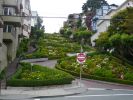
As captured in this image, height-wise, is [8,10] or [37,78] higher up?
[8,10]

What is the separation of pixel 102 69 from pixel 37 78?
1477 centimetres

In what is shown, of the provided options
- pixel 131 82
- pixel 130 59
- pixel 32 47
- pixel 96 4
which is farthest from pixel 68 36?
pixel 131 82

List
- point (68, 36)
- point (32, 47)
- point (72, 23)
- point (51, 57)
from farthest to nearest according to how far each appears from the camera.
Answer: point (72, 23)
point (68, 36)
point (32, 47)
point (51, 57)

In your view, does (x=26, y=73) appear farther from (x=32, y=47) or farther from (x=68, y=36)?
(x=68, y=36)

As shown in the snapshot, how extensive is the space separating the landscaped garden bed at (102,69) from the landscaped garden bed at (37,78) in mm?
7967

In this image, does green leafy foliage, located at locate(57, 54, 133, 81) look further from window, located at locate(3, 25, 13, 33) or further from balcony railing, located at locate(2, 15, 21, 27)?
balcony railing, located at locate(2, 15, 21, 27)

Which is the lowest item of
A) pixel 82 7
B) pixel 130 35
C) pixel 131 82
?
pixel 131 82

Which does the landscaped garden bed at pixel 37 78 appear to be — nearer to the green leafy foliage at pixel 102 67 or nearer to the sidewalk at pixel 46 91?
the sidewalk at pixel 46 91

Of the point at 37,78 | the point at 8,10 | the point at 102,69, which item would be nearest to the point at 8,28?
the point at 8,10

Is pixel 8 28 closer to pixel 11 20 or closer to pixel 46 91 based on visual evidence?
pixel 11 20

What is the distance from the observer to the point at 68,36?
122000 mm

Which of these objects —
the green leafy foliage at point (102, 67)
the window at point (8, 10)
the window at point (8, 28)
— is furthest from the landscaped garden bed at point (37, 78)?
the window at point (8, 10)

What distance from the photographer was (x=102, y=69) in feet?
161

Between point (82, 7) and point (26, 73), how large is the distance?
101167mm
